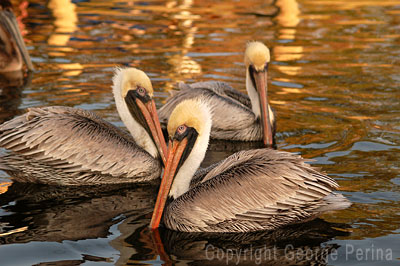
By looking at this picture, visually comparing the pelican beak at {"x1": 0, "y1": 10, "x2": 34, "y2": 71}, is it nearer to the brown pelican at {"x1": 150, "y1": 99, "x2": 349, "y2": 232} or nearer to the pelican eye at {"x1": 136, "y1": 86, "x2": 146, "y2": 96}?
the pelican eye at {"x1": 136, "y1": 86, "x2": 146, "y2": 96}

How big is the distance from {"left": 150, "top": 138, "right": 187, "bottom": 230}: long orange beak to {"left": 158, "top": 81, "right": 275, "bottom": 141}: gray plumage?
2.34 metres

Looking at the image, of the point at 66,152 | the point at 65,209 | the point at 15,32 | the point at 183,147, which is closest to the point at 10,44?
the point at 15,32

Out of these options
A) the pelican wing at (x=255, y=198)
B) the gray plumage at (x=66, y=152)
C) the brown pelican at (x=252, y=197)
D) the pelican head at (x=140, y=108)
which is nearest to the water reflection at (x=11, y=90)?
the gray plumage at (x=66, y=152)

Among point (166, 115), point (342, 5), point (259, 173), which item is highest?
point (259, 173)

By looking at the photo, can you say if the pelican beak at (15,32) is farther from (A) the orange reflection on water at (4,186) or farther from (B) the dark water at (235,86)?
(A) the orange reflection on water at (4,186)

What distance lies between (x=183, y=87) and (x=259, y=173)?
312 centimetres

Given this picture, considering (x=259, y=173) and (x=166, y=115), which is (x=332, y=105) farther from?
(x=259, y=173)

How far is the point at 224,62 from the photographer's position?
10734 millimetres

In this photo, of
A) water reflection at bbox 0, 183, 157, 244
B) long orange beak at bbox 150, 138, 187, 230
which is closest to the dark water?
water reflection at bbox 0, 183, 157, 244

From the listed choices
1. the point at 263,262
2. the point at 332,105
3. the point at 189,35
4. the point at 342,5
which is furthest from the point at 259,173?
the point at 342,5

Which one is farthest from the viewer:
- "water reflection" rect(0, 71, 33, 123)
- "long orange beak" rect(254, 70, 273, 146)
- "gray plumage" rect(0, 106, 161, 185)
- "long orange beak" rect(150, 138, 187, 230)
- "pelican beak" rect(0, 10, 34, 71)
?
"pelican beak" rect(0, 10, 34, 71)

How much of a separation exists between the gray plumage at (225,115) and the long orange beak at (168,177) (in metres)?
2.34

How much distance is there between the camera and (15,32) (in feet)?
33.6

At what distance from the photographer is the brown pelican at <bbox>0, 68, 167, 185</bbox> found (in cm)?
590
